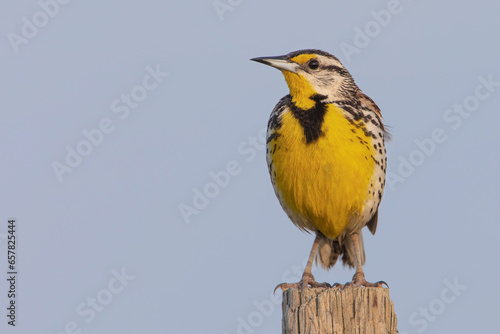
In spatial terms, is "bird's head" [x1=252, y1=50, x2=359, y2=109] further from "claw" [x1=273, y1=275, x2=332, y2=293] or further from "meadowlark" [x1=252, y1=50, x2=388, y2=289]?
"claw" [x1=273, y1=275, x2=332, y2=293]

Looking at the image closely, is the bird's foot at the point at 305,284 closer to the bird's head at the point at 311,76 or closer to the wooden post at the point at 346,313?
the wooden post at the point at 346,313

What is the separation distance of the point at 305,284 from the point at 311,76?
1.27 metres

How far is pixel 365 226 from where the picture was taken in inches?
216

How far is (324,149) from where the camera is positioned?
15.2 feet

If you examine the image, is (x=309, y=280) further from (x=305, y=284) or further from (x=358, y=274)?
(x=358, y=274)

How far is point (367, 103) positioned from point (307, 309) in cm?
191

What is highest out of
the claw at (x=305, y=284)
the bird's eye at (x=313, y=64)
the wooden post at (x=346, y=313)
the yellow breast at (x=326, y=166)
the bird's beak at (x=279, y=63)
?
the bird's eye at (x=313, y=64)

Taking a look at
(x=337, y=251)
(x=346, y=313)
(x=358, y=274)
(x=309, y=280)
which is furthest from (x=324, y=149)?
(x=346, y=313)

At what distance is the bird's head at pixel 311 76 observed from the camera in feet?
16.2

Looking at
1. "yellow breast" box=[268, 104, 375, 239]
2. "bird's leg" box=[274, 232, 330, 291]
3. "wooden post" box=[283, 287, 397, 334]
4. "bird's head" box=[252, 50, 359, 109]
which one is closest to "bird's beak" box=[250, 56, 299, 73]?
"bird's head" box=[252, 50, 359, 109]

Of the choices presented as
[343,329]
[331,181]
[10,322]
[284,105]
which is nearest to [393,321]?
[343,329]

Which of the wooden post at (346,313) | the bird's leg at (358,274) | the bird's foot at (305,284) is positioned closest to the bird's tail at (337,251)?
the bird's leg at (358,274)

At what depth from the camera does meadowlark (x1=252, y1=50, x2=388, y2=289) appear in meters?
4.68

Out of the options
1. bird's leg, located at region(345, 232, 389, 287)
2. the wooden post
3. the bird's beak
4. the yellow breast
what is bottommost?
the wooden post
